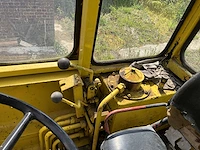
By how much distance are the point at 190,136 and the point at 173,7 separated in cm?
81

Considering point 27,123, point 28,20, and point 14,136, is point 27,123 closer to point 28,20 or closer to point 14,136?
point 14,136

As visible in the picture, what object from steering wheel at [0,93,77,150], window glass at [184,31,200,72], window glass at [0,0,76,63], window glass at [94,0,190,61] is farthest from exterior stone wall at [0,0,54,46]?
window glass at [184,31,200,72]

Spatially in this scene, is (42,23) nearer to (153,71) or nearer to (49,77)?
(49,77)

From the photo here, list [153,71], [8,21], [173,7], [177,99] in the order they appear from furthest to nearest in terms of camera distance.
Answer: [153,71] < [173,7] < [8,21] < [177,99]

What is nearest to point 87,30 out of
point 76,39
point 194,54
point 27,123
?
point 76,39

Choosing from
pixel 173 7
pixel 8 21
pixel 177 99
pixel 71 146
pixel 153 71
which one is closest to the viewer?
pixel 71 146

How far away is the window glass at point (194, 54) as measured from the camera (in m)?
1.62

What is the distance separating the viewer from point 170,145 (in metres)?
1.73

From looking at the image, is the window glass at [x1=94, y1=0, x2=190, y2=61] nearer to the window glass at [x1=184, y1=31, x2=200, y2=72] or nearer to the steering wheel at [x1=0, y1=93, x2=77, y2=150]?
the window glass at [x1=184, y1=31, x2=200, y2=72]

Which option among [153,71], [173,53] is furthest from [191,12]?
[153,71]

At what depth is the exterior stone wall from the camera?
1190mm

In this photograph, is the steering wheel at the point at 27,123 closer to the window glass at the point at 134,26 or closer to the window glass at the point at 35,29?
the window glass at the point at 35,29

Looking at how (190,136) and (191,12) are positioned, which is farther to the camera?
(191,12)

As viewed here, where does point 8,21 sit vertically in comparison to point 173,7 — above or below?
below
